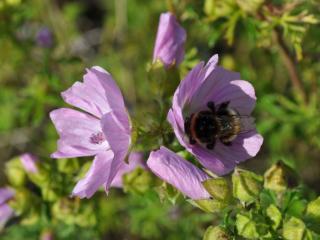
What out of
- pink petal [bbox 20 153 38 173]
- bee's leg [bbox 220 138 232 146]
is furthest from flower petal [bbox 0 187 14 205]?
bee's leg [bbox 220 138 232 146]

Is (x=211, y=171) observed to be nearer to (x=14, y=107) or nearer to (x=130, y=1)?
(x=14, y=107)

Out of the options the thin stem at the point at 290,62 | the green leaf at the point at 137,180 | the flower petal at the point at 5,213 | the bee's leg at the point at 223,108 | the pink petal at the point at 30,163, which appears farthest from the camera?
the thin stem at the point at 290,62

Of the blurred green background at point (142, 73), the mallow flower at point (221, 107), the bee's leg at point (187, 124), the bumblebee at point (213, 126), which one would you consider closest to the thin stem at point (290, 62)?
the blurred green background at point (142, 73)

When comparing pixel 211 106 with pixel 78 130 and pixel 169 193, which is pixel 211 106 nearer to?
pixel 169 193

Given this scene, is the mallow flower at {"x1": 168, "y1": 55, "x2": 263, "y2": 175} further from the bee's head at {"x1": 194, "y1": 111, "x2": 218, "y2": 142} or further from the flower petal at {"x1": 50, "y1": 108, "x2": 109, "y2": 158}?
the flower petal at {"x1": 50, "y1": 108, "x2": 109, "y2": 158}

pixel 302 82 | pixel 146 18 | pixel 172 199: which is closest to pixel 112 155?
pixel 172 199

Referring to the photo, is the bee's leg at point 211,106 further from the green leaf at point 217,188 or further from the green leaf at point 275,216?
the green leaf at point 275,216
